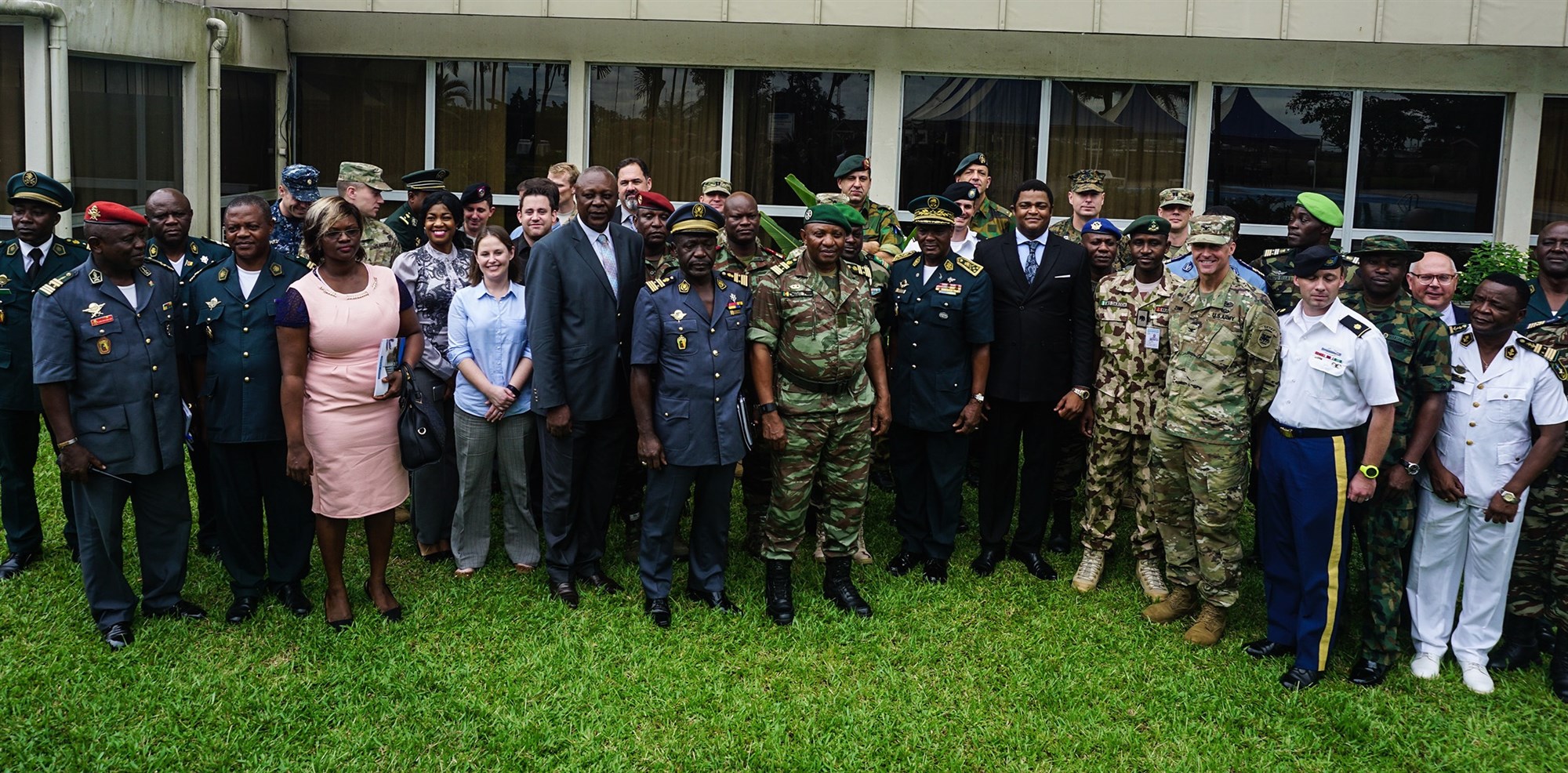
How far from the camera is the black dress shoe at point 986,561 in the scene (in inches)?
248

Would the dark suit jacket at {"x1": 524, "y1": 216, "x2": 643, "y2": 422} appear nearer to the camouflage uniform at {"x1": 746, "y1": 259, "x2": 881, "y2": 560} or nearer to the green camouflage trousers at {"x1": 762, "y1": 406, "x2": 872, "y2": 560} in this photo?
the camouflage uniform at {"x1": 746, "y1": 259, "x2": 881, "y2": 560}

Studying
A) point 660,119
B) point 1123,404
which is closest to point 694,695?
point 1123,404

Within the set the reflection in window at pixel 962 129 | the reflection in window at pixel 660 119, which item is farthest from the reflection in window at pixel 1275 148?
the reflection in window at pixel 660 119

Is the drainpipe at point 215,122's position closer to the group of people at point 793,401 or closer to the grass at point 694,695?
the group of people at point 793,401

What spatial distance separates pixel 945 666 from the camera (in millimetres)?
5148

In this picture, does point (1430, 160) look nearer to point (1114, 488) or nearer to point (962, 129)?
point (962, 129)

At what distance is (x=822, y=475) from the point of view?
18.6 feet

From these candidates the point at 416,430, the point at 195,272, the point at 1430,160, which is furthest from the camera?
the point at 1430,160

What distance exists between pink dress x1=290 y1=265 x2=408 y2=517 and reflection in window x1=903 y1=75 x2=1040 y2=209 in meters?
6.68

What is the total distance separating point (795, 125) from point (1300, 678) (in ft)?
24.7

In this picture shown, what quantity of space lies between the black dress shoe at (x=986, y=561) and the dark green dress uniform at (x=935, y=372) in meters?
0.22

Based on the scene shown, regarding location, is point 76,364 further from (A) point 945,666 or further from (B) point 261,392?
(A) point 945,666

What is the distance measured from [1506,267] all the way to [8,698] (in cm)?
1116

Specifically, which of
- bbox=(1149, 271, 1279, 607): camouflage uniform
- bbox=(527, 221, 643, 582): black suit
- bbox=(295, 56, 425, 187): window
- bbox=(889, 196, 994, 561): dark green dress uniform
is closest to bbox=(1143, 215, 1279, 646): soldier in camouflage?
bbox=(1149, 271, 1279, 607): camouflage uniform
